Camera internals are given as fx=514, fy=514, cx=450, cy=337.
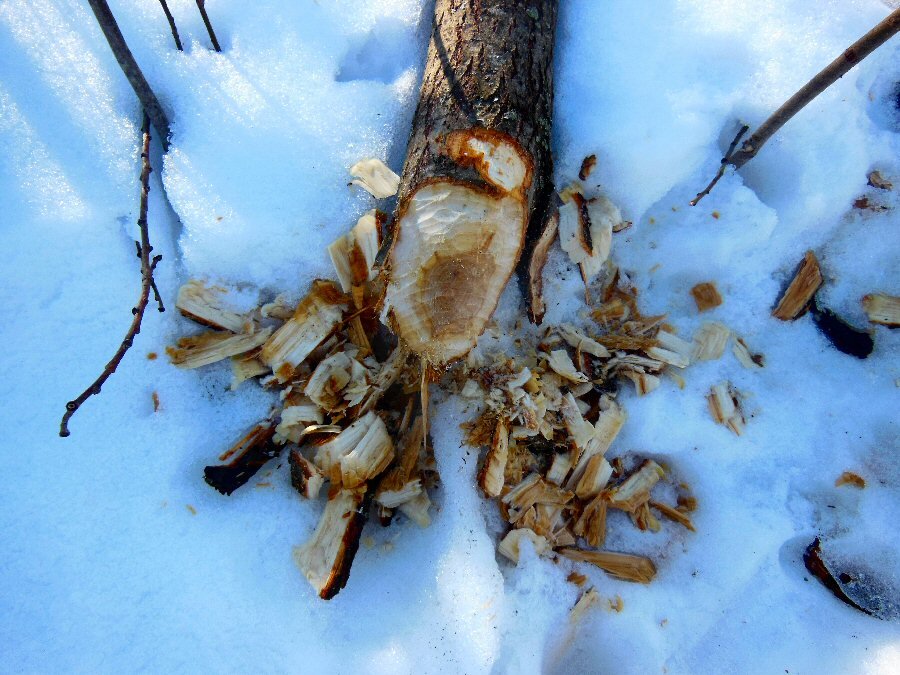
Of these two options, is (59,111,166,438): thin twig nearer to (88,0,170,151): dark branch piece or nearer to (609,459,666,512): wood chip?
(88,0,170,151): dark branch piece

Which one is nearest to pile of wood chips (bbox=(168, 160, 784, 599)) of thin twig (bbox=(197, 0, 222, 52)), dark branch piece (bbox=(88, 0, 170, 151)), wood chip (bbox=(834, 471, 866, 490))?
wood chip (bbox=(834, 471, 866, 490))

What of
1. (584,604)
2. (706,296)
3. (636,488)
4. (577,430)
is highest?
(706,296)

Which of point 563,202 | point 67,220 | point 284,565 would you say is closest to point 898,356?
point 563,202

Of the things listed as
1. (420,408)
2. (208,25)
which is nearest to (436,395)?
(420,408)

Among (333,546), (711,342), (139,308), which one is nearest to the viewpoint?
(139,308)

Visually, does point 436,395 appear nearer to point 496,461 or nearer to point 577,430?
point 496,461

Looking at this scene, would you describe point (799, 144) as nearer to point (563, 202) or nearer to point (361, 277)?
point (563, 202)
